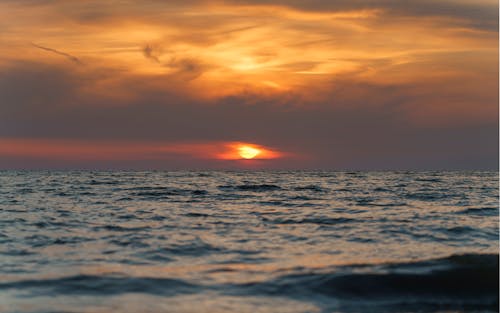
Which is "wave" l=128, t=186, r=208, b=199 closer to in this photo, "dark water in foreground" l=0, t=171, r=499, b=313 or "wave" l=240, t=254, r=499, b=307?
"dark water in foreground" l=0, t=171, r=499, b=313

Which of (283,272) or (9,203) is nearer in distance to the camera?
(283,272)

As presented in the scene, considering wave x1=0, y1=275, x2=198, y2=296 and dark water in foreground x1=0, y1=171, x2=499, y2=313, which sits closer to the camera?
dark water in foreground x1=0, y1=171, x2=499, y2=313

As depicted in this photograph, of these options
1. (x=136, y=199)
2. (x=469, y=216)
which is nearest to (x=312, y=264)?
(x=469, y=216)

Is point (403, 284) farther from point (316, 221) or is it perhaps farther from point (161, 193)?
point (161, 193)

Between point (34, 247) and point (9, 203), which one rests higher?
point (9, 203)

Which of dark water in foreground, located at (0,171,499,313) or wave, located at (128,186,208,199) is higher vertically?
wave, located at (128,186,208,199)

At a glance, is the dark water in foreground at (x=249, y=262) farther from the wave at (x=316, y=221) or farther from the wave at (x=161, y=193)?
the wave at (x=161, y=193)

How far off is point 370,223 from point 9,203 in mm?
17062

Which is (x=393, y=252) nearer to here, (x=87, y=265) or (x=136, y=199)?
(x=87, y=265)

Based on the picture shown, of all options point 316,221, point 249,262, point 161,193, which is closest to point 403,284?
point 249,262

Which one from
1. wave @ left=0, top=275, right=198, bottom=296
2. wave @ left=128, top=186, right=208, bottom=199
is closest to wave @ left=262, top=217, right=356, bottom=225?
wave @ left=0, top=275, right=198, bottom=296

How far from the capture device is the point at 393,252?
41.7ft

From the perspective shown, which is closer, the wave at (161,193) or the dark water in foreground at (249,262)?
the dark water in foreground at (249,262)

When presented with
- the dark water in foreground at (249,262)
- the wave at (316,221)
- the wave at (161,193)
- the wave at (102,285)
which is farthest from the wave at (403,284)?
the wave at (161,193)
